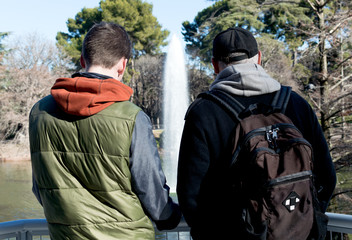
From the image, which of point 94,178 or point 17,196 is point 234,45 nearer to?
point 94,178

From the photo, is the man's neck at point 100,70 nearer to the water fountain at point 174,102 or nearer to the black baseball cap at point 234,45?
the black baseball cap at point 234,45

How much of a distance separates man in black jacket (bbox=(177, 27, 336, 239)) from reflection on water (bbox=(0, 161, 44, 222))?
36.0 ft

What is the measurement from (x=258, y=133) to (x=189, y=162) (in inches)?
11.9

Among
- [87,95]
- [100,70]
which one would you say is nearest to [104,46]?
[100,70]

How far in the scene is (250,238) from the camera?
4.29ft

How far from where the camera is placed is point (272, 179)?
129cm

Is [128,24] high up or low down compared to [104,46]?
up

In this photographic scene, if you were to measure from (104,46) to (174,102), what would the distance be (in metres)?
23.0


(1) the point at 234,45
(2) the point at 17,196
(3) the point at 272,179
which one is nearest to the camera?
(3) the point at 272,179

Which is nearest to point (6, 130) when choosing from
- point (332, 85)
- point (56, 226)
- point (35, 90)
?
point (35, 90)

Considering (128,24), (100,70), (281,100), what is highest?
(128,24)

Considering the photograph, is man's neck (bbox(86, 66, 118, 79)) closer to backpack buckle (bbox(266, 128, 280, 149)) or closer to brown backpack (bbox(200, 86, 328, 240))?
brown backpack (bbox(200, 86, 328, 240))

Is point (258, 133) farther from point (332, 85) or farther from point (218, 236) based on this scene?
point (332, 85)

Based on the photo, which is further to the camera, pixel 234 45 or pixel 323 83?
pixel 323 83
